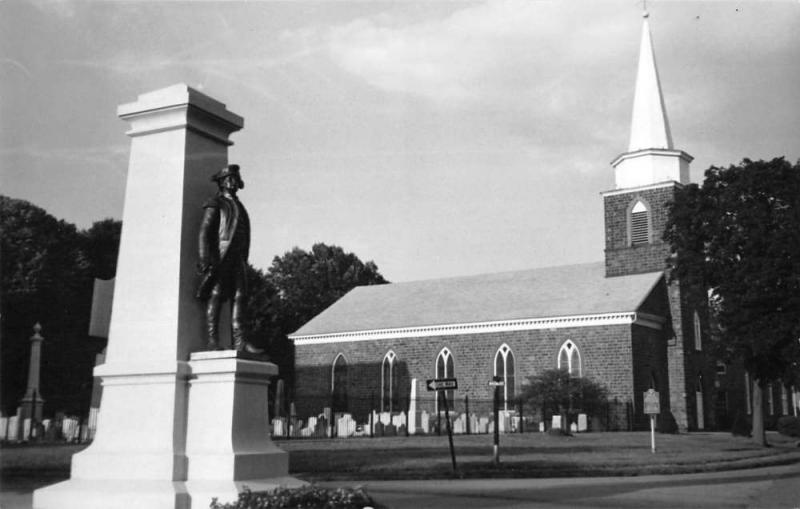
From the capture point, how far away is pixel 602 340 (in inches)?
1702

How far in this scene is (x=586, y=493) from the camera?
597 inches

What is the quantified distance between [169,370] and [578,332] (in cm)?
3600

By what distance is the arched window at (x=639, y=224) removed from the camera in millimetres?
48406

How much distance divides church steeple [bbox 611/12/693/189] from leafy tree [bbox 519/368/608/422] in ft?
41.3

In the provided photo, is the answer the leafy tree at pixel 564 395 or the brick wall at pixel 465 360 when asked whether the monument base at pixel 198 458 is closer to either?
the leafy tree at pixel 564 395

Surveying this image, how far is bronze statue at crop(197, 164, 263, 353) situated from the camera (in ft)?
33.8

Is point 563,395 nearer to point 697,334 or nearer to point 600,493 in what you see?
point 697,334

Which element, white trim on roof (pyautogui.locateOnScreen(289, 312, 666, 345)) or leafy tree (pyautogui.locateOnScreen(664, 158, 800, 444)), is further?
white trim on roof (pyautogui.locateOnScreen(289, 312, 666, 345))

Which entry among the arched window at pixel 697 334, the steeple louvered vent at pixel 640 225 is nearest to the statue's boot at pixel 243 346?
the arched window at pixel 697 334

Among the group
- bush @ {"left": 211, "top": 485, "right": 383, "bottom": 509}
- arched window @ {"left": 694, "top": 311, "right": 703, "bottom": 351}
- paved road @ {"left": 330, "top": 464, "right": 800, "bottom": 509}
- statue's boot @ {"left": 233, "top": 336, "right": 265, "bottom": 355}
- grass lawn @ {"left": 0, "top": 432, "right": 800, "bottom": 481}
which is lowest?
paved road @ {"left": 330, "top": 464, "right": 800, "bottom": 509}

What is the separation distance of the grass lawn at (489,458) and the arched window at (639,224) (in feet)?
58.9

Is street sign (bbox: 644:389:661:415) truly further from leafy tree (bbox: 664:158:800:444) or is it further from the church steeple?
the church steeple

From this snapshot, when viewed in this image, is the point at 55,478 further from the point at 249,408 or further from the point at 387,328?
the point at 387,328

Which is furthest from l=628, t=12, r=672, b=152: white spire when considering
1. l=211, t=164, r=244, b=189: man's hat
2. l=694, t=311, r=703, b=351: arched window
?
l=211, t=164, r=244, b=189: man's hat
